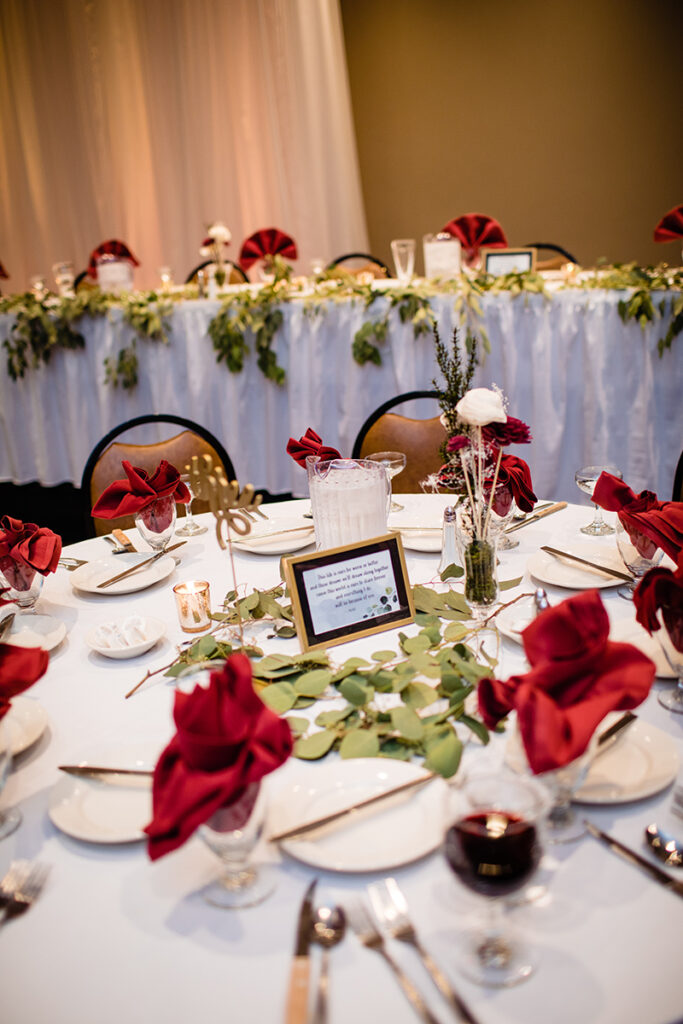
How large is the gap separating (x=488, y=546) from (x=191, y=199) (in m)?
6.00

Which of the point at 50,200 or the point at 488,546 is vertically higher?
the point at 50,200

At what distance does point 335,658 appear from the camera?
113cm

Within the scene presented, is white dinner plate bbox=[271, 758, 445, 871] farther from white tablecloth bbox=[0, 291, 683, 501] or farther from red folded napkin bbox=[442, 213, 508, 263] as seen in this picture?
red folded napkin bbox=[442, 213, 508, 263]

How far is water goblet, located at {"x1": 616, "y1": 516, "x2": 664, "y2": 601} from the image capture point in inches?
50.3

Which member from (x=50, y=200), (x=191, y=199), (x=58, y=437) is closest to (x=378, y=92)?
(x=191, y=199)

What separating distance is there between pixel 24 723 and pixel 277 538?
0.70 m

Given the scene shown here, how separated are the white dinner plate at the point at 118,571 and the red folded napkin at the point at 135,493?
0.26 ft

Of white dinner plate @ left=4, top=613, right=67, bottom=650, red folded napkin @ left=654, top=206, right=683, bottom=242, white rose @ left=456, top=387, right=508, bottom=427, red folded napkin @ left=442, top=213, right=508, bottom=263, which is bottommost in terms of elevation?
white dinner plate @ left=4, top=613, right=67, bottom=650

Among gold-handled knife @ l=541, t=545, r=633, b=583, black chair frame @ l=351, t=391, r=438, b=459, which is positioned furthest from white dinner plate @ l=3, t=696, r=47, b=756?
→ black chair frame @ l=351, t=391, r=438, b=459

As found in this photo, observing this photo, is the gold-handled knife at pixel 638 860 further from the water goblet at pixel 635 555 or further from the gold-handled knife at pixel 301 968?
the water goblet at pixel 635 555

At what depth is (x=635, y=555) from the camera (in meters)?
1.30

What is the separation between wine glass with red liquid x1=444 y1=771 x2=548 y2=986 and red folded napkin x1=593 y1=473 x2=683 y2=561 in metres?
0.61

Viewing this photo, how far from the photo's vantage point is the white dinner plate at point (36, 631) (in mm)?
1211

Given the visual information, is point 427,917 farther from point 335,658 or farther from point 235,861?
point 335,658
